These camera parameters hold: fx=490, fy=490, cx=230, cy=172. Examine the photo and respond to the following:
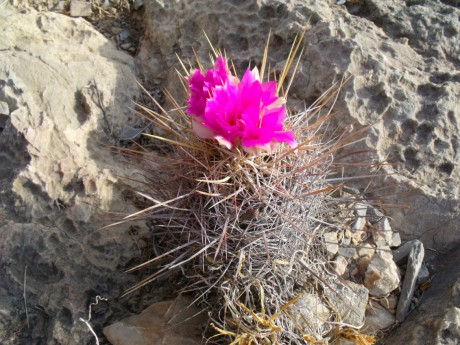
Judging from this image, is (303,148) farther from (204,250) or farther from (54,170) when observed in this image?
(54,170)

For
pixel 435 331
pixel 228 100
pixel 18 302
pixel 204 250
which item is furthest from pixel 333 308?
pixel 18 302

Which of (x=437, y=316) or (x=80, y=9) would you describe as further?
(x=80, y=9)

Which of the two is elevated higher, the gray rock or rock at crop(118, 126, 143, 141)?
the gray rock

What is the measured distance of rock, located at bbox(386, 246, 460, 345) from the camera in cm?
157

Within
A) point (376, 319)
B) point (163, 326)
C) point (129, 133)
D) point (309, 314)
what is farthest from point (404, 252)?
point (129, 133)

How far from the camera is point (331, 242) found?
177cm

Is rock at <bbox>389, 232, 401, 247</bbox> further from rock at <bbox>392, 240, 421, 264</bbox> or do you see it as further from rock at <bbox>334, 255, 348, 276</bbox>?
rock at <bbox>334, 255, 348, 276</bbox>

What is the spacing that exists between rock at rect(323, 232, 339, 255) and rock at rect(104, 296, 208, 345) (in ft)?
1.70

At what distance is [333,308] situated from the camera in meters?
1.66

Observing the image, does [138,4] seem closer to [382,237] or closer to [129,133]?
[129,133]

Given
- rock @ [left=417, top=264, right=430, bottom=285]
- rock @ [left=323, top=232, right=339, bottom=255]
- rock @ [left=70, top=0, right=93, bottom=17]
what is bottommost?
rock @ [left=417, top=264, right=430, bottom=285]

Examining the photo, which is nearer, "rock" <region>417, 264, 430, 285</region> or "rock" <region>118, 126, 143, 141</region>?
"rock" <region>417, 264, 430, 285</region>

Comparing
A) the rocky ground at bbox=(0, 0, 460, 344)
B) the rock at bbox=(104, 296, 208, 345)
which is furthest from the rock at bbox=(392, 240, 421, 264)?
the rock at bbox=(104, 296, 208, 345)

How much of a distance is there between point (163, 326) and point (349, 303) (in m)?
0.65
